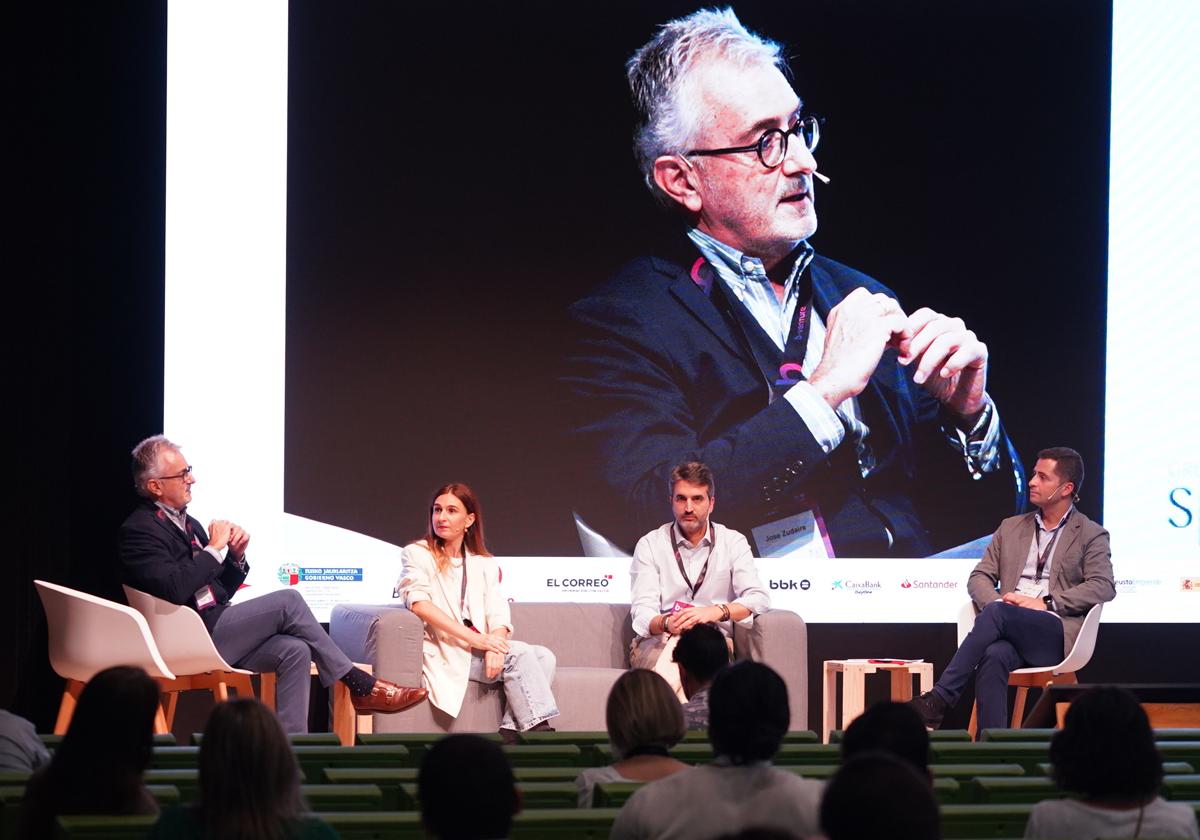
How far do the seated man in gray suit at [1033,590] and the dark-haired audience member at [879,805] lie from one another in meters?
4.50

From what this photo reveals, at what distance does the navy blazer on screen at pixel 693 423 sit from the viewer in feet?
23.1

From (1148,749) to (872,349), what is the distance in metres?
4.82

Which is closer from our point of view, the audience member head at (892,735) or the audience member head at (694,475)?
the audience member head at (892,735)

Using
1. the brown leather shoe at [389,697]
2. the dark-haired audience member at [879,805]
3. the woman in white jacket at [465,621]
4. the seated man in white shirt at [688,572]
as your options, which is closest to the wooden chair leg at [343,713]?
the brown leather shoe at [389,697]

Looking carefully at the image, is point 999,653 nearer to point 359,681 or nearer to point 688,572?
point 688,572

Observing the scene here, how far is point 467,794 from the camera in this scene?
6.50 ft

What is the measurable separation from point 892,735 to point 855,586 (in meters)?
4.66

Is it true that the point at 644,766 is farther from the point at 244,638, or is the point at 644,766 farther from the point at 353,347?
the point at 353,347

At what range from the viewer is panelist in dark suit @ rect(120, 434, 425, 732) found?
5.66 metres

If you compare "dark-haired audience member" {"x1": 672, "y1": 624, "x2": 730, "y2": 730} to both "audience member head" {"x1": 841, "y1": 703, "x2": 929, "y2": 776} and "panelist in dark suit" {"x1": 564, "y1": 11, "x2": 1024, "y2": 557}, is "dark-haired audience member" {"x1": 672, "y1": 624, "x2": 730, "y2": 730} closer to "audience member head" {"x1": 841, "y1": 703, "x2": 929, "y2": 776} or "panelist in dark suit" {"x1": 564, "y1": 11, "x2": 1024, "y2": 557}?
"audience member head" {"x1": 841, "y1": 703, "x2": 929, "y2": 776}

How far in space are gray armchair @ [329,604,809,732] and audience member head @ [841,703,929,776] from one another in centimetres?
288

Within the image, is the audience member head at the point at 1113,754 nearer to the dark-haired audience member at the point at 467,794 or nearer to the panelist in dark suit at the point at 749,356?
the dark-haired audience member at the point at 467,794

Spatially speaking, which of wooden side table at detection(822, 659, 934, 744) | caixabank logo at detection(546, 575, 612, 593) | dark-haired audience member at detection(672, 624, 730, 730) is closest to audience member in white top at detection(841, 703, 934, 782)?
dark-haired audience member at detection(672, 624, 730, 730)

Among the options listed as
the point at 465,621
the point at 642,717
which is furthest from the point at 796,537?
the point at 642,717
